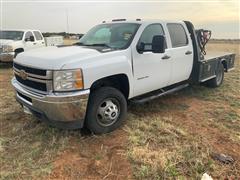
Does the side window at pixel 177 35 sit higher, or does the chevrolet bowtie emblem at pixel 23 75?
the side window at pixel 177 35

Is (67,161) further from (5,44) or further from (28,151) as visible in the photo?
(5,44)

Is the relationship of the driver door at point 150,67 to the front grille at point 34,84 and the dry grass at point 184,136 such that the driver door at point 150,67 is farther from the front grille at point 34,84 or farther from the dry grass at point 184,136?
the front grille at point 34,84

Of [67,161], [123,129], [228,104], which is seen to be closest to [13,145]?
[67,161]

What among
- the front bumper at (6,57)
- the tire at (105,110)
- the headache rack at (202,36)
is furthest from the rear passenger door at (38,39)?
the tire at (105,110)

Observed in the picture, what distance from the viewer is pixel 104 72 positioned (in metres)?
4.30

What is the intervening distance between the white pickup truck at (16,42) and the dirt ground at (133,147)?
6.48 metres

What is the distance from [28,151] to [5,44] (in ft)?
29.9

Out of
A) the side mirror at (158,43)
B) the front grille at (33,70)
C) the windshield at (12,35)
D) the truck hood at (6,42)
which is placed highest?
A: the side mirror at (158,43)

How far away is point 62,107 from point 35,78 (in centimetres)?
66

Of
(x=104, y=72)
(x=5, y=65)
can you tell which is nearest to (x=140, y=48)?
(x=104, y=72)

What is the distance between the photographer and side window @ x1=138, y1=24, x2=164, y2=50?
16.4ft

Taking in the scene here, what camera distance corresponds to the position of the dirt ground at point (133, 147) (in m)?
3.61

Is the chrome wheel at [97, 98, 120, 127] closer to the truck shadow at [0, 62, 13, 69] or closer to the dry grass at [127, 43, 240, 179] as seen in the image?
the dry grass at [127, 43, 240, 179]

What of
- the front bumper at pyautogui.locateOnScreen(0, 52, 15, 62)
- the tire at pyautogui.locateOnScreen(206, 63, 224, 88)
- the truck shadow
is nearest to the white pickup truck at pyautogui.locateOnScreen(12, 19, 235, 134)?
the tire at pyautogui.locateOnScreen(206, 63, 224, 88)
